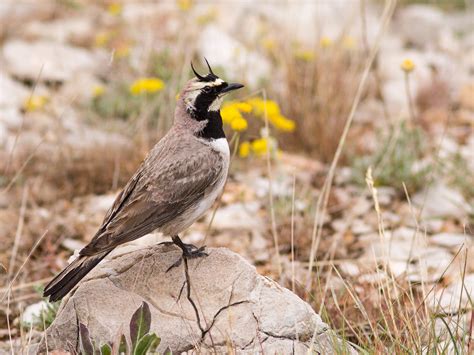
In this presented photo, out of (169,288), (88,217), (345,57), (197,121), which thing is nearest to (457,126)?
(345,57)

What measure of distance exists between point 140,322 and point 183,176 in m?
0.98

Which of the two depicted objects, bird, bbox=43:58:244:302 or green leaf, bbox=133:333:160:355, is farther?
bird, bbox=43:58:244:302

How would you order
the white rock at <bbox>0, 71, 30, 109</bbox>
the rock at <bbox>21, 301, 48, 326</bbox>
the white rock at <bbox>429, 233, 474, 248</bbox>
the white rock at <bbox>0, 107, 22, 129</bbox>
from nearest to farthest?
the rock at <bbox>21, 301, 48, 326</bbox> → the white rock at <bbox>429, 233, 474, 248</bbox> → the white rock at <bbox>0, 107, 22, 129</bbox> → the white rock at <bbox>0, 71, 30, 109</bbox>

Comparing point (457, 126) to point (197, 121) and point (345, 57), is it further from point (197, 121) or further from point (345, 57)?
point (197, 121)

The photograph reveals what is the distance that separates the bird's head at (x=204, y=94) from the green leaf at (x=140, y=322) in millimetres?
1252

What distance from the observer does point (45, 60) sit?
8.99 meters

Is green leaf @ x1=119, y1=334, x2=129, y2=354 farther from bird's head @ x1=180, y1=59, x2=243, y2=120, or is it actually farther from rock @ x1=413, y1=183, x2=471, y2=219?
rock @ x1=413, y1=183, x2=471, y2=219

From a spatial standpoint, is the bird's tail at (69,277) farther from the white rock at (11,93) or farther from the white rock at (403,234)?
the white rock at (11,93)

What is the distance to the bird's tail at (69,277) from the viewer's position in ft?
→ 12.6

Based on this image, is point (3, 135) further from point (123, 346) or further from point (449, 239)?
point (123, 346)

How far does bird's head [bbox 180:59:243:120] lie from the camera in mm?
4398

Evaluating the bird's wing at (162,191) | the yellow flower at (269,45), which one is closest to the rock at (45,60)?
the yellow flower at (269,45)

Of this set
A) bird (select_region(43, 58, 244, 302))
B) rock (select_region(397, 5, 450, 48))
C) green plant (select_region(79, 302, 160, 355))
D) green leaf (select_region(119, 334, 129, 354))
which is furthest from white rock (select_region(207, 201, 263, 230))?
rock (select_region(397, 5, 450, 48))

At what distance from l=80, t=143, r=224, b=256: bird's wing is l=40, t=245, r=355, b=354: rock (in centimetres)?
21
